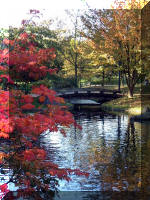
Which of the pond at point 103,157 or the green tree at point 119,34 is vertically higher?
the green tree at point 119,34

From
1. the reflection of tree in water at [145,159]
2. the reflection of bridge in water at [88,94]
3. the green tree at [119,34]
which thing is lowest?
the reflection of tree in water at [145,159]

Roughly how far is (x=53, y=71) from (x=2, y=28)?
1448 inches

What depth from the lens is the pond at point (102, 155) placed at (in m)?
11.6

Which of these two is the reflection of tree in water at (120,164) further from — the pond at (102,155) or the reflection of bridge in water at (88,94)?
the reflection of bridge in water at (88,94)

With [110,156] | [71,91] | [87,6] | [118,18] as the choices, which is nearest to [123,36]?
[118,18]

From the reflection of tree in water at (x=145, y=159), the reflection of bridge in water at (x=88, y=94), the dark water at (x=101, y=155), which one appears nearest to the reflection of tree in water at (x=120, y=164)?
the dark water at (x=101, y=155)

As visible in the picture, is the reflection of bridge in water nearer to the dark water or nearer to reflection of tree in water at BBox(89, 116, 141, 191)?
the dark water

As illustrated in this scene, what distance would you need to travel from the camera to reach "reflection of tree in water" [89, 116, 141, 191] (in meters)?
11.5

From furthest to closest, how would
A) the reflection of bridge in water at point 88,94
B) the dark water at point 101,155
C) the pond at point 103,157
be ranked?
1. the reflection of bridge in water at point 88,94
2. the dark water at point 101,155
3. the pond at point 103,157

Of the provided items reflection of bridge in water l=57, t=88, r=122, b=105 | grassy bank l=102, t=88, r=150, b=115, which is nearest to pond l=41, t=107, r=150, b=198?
grassy bank l=102, t=88, r=150, b=115

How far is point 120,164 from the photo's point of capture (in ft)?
47.4

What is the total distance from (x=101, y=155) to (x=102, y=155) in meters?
0.05

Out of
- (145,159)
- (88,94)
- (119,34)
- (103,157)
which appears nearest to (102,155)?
(103,157)

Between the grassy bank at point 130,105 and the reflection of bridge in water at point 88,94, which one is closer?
the grassy bank at point 130,105
